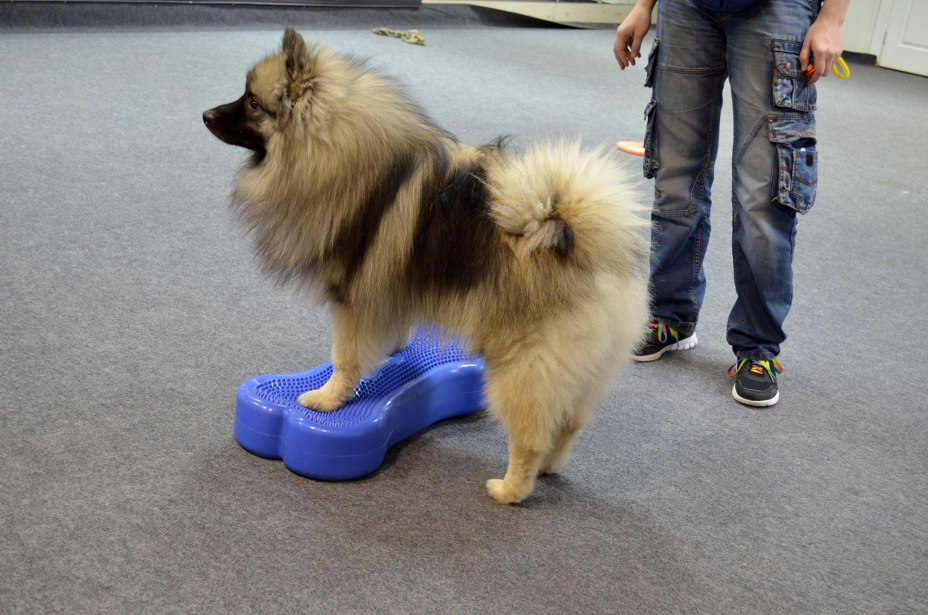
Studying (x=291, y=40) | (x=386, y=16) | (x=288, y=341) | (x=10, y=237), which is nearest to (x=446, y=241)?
(x=291, y=40)

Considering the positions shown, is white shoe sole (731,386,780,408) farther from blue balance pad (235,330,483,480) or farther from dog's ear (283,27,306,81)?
dog's ear (283,27,306,81)

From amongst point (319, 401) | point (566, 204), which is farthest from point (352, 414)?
point (566, 204)

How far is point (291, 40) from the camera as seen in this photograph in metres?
1.43

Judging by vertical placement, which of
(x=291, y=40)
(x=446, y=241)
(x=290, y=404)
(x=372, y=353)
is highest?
(x=291, y=40)

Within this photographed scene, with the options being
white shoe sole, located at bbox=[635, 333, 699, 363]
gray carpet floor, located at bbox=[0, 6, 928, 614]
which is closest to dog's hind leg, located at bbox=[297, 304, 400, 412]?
gray carpet floor, located at bbox=[0, 6, 928, 614]

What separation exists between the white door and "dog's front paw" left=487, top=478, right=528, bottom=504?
7120 mm

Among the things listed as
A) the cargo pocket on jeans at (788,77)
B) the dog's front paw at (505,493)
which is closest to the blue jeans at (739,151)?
the cargo pocket on jeans at (788,77)

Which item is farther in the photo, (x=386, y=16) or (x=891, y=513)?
(x=386, y=16)

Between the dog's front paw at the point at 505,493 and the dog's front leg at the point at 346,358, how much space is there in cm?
34

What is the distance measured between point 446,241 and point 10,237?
154cm

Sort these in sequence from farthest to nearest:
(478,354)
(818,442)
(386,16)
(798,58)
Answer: (386,16), (818,442), (798,58), (478,354)

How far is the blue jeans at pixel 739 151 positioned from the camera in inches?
71.9

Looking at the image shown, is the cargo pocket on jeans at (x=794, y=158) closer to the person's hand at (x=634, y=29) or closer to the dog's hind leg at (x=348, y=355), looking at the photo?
the person's hand at (x=634, y=29)

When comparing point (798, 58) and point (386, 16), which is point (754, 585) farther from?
point (386, 16)
